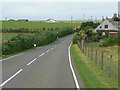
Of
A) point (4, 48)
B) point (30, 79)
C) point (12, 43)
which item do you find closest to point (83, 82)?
point (30, 79)

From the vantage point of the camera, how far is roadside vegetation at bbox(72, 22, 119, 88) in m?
10.5

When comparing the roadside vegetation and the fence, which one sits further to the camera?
the fence

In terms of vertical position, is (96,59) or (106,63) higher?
(96,59)

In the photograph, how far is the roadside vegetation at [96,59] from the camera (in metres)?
10.5

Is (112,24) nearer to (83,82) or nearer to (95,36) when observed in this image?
(95,36)

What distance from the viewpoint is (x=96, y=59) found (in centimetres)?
1647

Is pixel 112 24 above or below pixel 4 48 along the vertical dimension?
above

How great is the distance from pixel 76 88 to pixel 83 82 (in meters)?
1.31

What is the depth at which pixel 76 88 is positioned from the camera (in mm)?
8688

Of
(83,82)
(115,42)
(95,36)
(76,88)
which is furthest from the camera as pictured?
(95,36)

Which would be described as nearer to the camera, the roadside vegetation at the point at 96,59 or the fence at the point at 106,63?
the roadside vegetation at the point at 96,59

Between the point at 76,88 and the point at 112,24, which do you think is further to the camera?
the point at 112,24

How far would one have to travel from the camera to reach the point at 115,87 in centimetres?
920

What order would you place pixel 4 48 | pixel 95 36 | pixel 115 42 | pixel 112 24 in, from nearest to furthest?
pixel 4 48
pixel 115 42
pixel 95 36
pixel 112 24
